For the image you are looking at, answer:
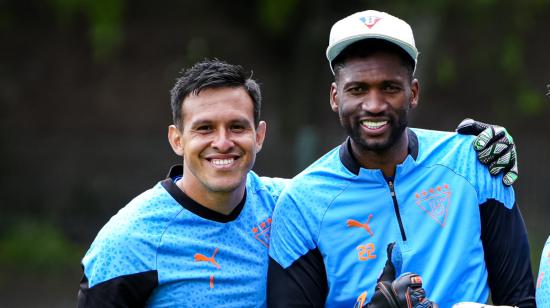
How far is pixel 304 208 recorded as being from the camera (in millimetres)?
3729

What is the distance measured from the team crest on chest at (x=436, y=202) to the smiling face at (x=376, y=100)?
0.26 meters

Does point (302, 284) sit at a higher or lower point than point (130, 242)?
lower

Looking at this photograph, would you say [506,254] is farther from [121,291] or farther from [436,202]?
[121,291]

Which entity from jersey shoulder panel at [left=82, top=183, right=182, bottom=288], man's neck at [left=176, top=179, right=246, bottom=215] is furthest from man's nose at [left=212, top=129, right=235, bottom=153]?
jersey shoulder panel at [left=82, top=183, right=182, bottom=288]

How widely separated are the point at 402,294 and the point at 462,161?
2.40 feet

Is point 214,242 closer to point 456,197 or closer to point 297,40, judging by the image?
point 456,197

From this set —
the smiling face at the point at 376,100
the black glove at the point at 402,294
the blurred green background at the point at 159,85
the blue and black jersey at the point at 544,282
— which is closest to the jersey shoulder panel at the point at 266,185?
the smiling face at the point at 376,100

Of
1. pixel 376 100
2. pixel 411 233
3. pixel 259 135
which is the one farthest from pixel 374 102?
pixel 259 135

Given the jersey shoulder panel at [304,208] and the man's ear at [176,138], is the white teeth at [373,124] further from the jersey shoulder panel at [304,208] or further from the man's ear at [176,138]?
the man's ear at [176,138]

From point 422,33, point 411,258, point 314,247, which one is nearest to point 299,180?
point 314,247

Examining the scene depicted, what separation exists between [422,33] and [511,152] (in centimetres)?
833

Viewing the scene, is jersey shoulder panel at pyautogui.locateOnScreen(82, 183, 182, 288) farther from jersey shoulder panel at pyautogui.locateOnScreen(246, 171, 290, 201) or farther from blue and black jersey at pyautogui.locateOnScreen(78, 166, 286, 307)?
jersey shoulder panel at pyautogui.locateOnScreen(246, 171, 290, 201)

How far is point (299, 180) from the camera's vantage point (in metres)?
3.83

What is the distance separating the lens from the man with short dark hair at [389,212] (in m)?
3.57
